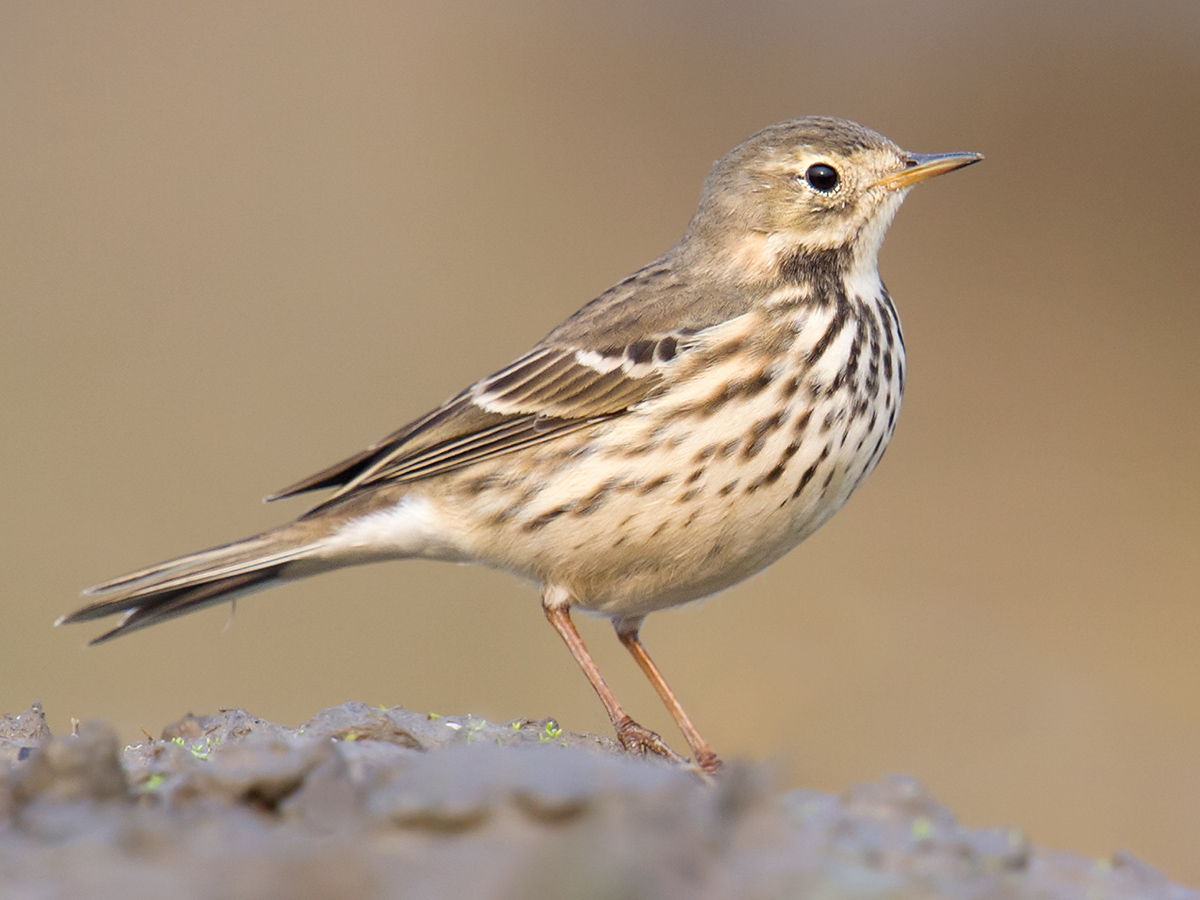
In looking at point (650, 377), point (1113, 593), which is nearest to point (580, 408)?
point (650, 377)

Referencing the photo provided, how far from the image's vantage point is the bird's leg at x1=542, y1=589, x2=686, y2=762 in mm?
4277

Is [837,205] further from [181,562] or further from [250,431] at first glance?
[250,431]

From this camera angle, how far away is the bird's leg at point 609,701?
4277 millimetres

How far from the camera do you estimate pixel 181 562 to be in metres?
4.76

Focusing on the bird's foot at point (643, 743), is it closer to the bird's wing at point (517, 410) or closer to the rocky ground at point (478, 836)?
the bird's wing at point (517, 410)

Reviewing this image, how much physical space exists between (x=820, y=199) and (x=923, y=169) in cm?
36

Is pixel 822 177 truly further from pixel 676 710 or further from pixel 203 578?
pixel 203 578

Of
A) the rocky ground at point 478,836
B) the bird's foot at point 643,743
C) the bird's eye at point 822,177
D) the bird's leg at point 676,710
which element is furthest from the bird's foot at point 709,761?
the bird's eye at point 822,177

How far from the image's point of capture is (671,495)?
4469mm

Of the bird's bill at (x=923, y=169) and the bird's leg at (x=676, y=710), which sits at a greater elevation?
the bird's bill at (x=923, y=169)

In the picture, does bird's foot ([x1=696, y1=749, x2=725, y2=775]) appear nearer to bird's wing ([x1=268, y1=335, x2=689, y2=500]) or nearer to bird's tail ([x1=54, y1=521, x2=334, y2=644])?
bird's wing ([x1=268, y1=335, x2=689, y2=500])

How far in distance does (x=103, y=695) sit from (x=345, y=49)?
6.16 meters

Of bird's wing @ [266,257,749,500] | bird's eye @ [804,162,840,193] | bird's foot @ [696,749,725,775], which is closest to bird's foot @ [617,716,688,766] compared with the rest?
bird's foot @ [696,749,725,775]

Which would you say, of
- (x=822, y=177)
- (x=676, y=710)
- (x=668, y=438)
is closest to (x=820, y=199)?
(x=822, y=177)
